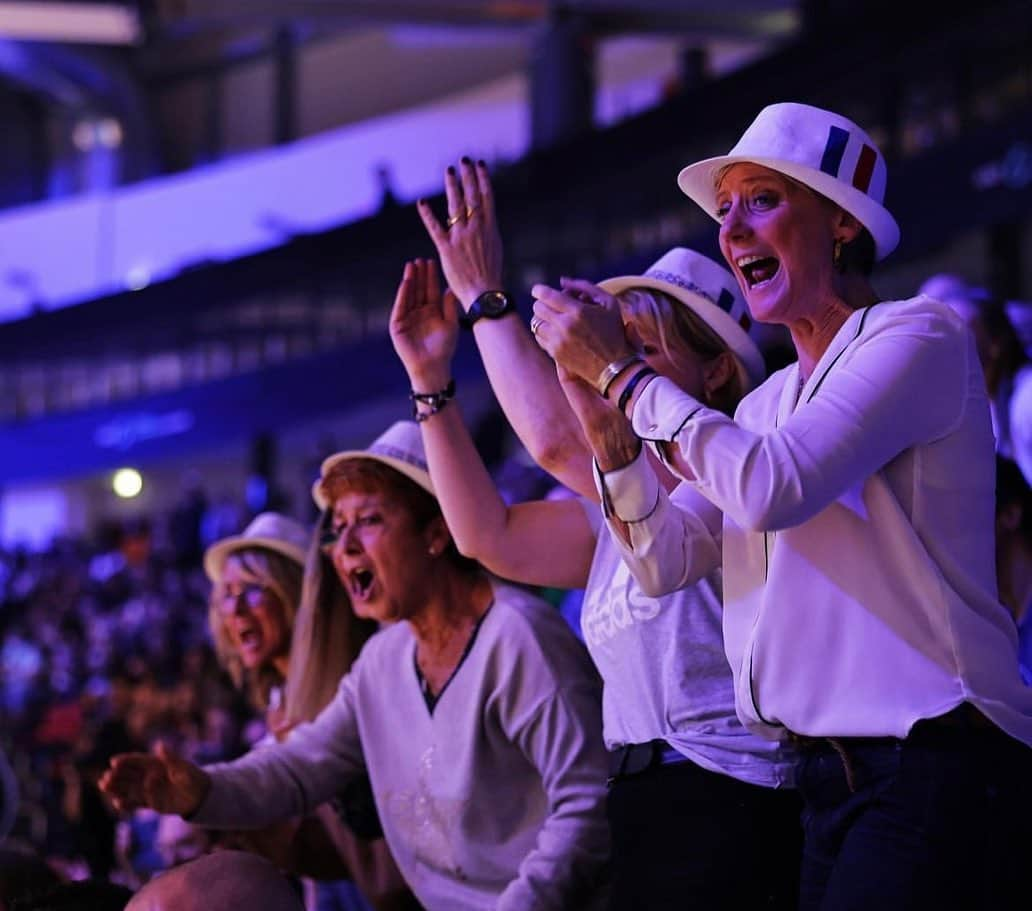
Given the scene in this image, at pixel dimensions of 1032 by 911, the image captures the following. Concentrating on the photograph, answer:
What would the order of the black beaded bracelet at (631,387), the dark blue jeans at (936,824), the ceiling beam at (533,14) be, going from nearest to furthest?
the dark blue jeans at (936,824), the black beaded bracelet at (631,387), the ceiling beam at (533,14)

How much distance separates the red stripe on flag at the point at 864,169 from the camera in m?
2.01

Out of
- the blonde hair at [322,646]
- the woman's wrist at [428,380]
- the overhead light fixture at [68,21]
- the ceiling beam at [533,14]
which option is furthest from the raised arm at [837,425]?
the overhead light fixture at [68,21]

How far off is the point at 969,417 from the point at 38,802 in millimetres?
8318

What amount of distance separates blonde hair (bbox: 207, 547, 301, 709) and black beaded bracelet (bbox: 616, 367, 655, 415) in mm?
2337

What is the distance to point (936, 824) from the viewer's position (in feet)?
5.70

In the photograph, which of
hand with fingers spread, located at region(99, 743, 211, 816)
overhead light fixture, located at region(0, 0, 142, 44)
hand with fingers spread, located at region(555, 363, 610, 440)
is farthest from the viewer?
overhead light fixture, located at region(0, 0, 142, 44)

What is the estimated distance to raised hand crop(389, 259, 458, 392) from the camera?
2742 millimetres

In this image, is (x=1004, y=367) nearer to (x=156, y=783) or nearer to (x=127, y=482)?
(x=156, y=783)

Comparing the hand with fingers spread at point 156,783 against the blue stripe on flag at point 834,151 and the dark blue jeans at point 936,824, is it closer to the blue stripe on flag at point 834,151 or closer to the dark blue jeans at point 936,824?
the dark blue jeans at point 936,824

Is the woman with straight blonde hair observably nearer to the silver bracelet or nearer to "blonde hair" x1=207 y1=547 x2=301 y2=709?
"blonde hair" x1=207 y1=547 x2=301 y2=709

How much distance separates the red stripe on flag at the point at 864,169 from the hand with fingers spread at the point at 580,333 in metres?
0.34

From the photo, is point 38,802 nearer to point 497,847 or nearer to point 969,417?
point 497,847

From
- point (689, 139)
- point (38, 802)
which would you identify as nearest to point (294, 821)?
point (38, 802)

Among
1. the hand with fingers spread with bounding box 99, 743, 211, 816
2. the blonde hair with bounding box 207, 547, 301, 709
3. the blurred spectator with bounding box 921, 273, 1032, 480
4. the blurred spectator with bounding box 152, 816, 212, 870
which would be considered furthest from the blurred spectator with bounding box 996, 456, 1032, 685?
the blurred spectator with bounding box 152, 816, 212, 870
